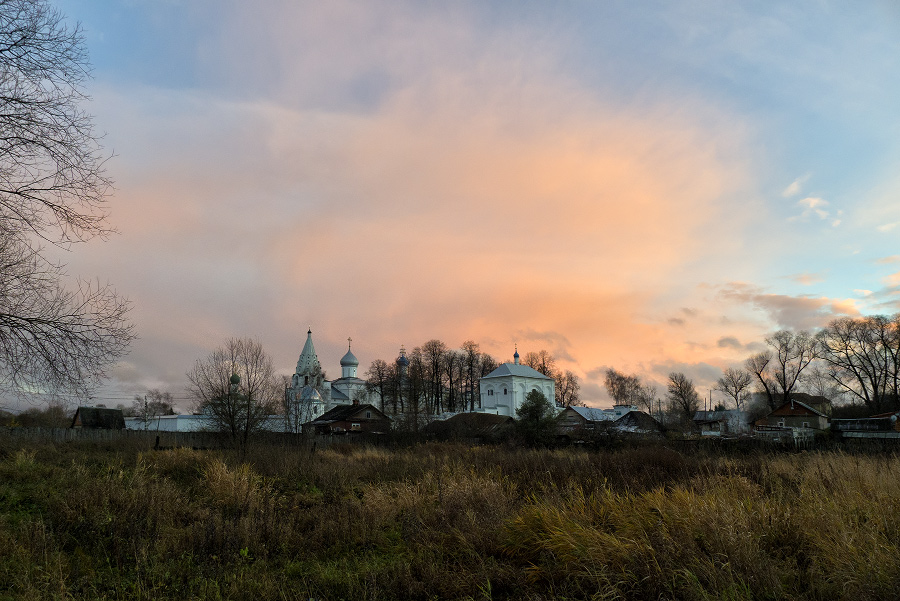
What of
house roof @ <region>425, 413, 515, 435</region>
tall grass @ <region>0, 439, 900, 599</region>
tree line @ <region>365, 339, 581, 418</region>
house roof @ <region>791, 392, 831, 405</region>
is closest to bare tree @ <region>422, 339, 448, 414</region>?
tree line @ <region>365, 339, 581, 418</region>

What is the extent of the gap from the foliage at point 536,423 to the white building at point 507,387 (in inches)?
1144

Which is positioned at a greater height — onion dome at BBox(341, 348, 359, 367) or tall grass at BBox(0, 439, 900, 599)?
onion dome at BBox(341, 348, 359, 367)

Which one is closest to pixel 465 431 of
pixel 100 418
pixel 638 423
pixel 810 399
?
pixel 638 423

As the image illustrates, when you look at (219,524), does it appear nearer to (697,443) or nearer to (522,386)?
(697,443)

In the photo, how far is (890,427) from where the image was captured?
38844mm

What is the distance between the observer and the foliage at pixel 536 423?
103 ft

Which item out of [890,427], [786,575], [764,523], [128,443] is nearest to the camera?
[786,575]

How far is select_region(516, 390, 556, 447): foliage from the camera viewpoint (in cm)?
3131

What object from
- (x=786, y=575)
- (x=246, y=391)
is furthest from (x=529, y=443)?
(x=786, y=575)

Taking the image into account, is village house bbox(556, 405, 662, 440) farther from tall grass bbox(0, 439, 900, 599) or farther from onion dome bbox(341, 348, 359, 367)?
onion dome bbox(341, 348, 359, 367)

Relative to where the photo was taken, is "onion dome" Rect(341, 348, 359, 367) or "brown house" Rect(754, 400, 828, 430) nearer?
"brown house" Rect(754, 400, 828, 430)

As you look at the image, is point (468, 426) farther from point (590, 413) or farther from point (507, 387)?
point (507, 387)

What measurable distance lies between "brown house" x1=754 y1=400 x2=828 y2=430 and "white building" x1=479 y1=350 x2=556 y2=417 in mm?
26065

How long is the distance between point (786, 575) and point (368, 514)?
5921 millimetres
